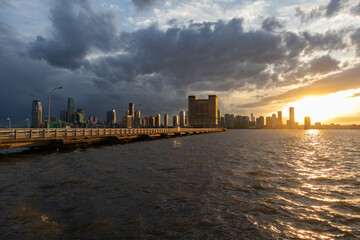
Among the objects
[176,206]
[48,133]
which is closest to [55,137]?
[48,133]

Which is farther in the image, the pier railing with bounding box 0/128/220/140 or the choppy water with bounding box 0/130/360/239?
the pier railing with bounding box 0/128/220/140

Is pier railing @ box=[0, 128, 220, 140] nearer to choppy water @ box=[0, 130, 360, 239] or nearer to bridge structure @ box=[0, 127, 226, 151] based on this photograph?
bridge structure @ box=[0, 127, 226, 151]

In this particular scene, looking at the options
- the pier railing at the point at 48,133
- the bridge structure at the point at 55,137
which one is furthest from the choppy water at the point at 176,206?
the pier railing at the point at 48,133

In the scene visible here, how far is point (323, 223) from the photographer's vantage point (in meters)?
7.91

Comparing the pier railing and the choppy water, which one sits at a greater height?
the pier railing

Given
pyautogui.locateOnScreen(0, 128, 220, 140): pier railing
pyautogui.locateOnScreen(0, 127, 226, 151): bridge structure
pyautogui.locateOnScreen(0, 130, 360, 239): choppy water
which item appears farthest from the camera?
pyautogui.locateOnScreen(0, 128, 220, 140): pier railing

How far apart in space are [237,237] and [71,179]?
1179cm

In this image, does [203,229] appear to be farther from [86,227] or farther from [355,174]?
[355,174]

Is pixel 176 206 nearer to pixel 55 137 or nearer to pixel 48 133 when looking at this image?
pixel 55 137

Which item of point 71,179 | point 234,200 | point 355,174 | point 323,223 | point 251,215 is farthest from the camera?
point 355,174

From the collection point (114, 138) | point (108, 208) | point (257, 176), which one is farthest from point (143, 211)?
point (114, 138)

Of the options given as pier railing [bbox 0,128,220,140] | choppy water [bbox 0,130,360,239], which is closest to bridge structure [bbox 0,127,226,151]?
pier railing [bbox 0,128,220,140]

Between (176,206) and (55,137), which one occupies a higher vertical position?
(55,137)

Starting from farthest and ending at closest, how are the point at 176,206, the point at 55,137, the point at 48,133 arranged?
the point at 48,133, the point at 55,137, the point at 176,206
